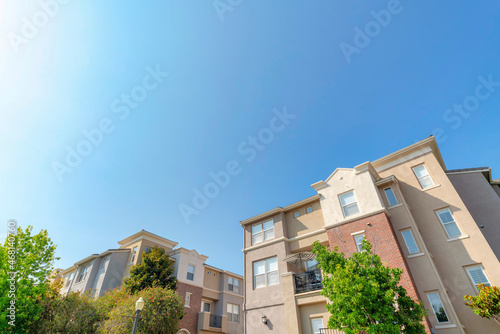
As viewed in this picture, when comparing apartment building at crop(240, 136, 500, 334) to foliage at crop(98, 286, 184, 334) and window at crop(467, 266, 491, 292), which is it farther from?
foliage at crop(98, 286, 184, 334)

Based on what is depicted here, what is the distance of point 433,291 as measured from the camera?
11.8 metres

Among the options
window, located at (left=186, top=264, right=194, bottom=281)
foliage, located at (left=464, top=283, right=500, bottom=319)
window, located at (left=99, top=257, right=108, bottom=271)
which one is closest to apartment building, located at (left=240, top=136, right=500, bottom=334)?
foliage, located at (left=464, top=283, right=500, bottom=319)

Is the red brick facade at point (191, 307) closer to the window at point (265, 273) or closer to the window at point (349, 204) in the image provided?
the window at point (265, 273)

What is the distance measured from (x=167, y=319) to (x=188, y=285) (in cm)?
812

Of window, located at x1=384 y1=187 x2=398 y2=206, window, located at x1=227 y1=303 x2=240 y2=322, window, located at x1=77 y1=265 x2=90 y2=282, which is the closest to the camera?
window, located at x1=384 y1=187 x2=398 y2=206

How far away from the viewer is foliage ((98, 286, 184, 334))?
45.7 ft

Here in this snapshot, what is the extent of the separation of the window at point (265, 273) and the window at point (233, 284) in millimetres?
12650

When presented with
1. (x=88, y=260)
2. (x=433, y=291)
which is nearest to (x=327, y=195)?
(x=433, y=291)

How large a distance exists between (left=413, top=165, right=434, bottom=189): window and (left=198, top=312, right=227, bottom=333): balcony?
21.0 meters

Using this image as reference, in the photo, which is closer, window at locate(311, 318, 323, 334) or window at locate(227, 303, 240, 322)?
window at locate(311, 318, 323, 334)

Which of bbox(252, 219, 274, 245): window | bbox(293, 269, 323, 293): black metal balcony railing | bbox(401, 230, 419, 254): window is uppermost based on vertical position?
bbox(252, 219, 274, 245): window

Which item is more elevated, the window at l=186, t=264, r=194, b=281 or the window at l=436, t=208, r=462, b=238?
the window at l=186, t=264, r=194, b=281

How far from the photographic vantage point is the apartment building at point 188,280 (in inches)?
906

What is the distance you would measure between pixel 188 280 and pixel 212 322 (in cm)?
451
